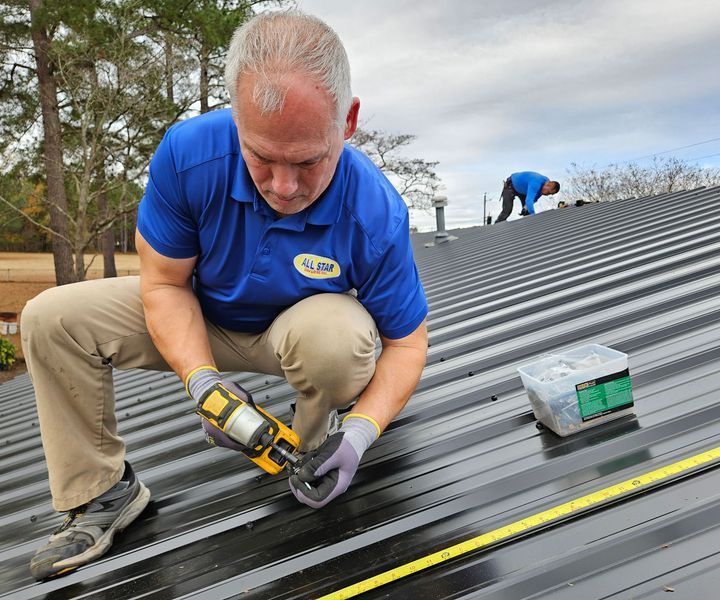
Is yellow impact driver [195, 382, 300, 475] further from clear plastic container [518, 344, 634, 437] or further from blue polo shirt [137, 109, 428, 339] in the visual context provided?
clear plastic container [518, 344, 634, 437]

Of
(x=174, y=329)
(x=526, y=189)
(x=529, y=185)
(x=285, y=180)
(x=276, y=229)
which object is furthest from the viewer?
(x=526, y=189)

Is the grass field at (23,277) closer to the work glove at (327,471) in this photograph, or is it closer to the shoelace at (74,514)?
the shoelace at (74,514)

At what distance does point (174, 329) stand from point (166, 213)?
39cm

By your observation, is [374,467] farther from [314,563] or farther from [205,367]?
[205,367]

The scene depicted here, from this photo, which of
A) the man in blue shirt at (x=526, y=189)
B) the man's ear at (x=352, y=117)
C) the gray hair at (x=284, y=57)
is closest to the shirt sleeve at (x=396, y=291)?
the man's ear at (x=352, y=117)

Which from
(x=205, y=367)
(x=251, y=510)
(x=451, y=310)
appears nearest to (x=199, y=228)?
(x=205, y=367)

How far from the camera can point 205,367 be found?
1896mm

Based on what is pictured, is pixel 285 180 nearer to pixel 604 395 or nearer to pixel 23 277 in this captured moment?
pixel 604 395

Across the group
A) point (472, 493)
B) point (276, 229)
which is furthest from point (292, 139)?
point (472, 493)

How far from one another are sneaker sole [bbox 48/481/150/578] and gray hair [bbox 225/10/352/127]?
52.0 inches

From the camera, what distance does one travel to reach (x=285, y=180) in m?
1.58

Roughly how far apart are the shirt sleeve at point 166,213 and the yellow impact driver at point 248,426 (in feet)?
1.66

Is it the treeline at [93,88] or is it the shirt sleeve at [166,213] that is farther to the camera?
the treeline at [93,88]

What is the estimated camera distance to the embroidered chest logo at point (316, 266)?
186 centimetres
